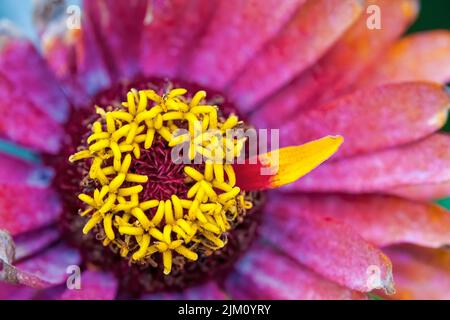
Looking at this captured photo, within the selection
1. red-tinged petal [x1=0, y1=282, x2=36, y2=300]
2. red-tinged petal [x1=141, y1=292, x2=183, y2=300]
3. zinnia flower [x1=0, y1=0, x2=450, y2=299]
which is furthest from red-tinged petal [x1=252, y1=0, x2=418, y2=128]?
red-tinged petal [x1=0, y1=282, x2=36, y2=300]

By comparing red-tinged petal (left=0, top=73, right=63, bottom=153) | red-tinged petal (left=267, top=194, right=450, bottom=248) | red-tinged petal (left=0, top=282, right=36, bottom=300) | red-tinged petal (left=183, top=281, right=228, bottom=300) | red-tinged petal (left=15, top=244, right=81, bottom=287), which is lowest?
red-tinged petal (left=0, top=282, right=36, bottom=300)

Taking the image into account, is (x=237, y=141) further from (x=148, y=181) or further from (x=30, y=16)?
(x=30, y=16)

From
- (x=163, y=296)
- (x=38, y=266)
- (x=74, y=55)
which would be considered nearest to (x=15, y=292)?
(x=38, y=266)

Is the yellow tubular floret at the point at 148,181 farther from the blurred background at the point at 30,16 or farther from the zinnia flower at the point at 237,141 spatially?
the blurred background at the point at 30,16

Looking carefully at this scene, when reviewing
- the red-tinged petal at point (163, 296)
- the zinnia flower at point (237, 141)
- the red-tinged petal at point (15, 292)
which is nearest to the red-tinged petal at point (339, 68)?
the zinnia flower at point (237, 141)

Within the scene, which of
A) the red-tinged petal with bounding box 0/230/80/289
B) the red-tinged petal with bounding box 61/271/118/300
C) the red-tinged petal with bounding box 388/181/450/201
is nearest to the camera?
the red-tinged petal with bounding box 0/230/80/289

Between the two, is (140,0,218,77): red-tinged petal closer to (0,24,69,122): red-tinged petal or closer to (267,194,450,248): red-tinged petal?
(0,24,69,122): red-tinged petal

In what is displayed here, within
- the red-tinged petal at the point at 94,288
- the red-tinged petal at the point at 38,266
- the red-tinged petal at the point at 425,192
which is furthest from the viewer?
the red-tinged petal at the point at 425,192

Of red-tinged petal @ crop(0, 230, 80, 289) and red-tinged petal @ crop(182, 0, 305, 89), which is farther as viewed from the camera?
red-tinged petal @ crop(182, 0, 305, 89)
